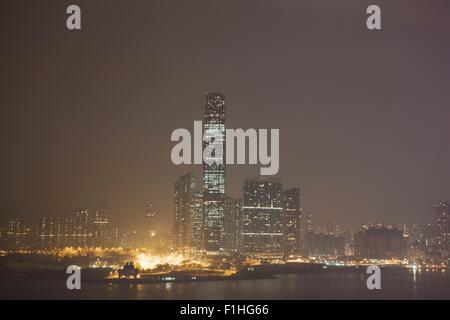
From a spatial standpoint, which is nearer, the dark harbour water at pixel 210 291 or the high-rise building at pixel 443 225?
the dark harbour water at pixel 210 291

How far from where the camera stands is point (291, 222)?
70000 millimetres

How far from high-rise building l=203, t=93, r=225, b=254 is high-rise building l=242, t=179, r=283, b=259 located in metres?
2.70

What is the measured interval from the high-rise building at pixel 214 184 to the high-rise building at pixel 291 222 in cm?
753

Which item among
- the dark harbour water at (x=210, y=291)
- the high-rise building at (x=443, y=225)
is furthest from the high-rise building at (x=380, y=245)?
the dark harbour water at (x=210, y=291)

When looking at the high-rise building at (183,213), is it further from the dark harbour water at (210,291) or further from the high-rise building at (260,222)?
the dark harbour water at (210,291)

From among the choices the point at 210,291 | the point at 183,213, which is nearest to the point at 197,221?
the point at 183,213

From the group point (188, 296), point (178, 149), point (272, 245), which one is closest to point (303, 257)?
point (272, 245)

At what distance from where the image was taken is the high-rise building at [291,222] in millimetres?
68000

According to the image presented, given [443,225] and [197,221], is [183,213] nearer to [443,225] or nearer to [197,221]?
[197,221]

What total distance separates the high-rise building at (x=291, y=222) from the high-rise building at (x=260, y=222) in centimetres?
121

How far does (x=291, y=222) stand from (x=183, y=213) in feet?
38.0

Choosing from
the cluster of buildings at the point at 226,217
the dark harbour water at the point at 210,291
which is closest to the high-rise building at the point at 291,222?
the cluster of buildings at the point at 226,217

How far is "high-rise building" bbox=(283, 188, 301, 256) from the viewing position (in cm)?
6800
